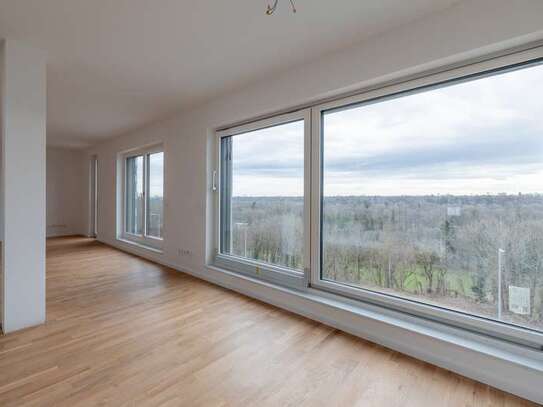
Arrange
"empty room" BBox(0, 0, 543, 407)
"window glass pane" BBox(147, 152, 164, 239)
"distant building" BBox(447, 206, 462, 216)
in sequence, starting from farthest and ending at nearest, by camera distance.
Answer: "window glass pane" BBox(147, 152, 164, 239) < "distant building" BBox(447, 206, 462, 216) < "empty room" BBox(0, 0, 543, 407)

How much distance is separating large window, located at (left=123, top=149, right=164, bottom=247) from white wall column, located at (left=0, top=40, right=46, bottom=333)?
2.68 m

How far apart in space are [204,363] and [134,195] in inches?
201

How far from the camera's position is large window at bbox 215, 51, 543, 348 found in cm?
181

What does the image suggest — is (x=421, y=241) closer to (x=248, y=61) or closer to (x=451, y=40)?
(x=451, y=40)

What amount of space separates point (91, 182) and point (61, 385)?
7279 millimetres

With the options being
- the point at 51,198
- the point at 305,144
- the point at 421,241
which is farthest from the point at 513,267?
the point at 51,198

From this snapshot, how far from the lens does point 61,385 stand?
168 centimetres

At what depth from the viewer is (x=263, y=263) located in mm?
3375

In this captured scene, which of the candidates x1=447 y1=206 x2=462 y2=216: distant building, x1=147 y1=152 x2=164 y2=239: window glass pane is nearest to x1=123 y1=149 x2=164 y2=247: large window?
x1=147 y1=152 x2=164 y2=239: window glass pane

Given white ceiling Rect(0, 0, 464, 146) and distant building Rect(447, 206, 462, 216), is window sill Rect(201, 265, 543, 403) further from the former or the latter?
white ceiling Rect(0, 0, 464, 146)

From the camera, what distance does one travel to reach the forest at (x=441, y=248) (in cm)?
180

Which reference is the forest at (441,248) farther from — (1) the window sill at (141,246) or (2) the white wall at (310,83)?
(1) the window sill at (141,246)

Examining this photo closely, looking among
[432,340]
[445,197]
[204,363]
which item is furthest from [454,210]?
[204,363]

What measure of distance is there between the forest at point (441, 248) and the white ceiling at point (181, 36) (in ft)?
4.66
